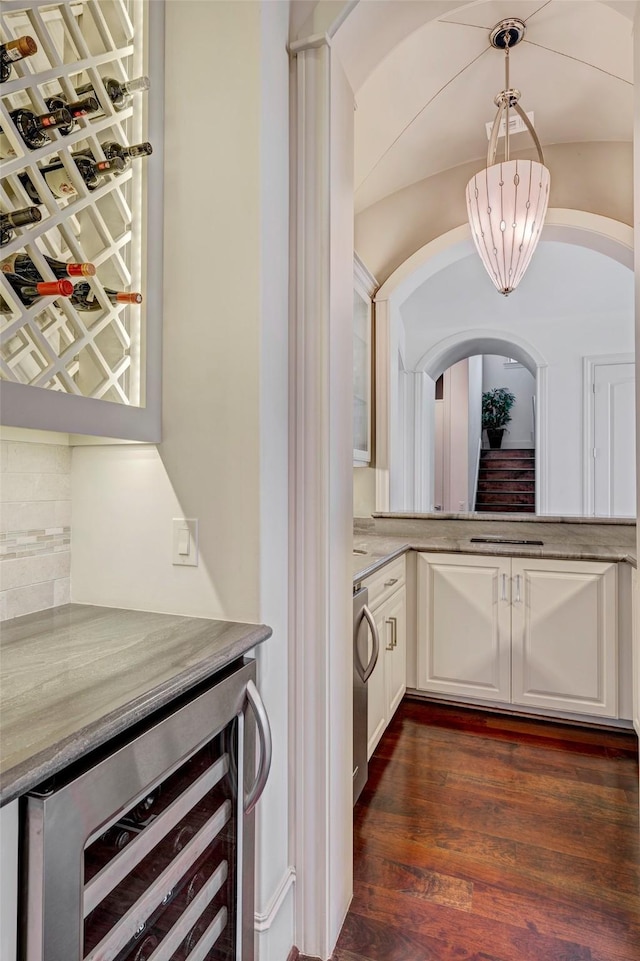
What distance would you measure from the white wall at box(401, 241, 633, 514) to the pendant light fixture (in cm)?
175

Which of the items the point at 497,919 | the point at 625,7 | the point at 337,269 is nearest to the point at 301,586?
the point at 337,269

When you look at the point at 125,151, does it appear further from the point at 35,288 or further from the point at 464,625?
the point at 464,625

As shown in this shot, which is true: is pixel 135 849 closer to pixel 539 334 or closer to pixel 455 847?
pixel 455 847

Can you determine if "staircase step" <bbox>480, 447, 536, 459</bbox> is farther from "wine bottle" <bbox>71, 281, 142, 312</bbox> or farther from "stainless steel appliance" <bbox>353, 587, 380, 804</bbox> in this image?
"wine bottle" <bbox>71, 281, 142, 312</bbox>

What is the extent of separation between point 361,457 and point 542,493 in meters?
2.23

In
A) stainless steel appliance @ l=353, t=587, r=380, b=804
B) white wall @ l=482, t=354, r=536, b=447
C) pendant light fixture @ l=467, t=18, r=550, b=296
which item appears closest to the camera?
stainless steel appliance @ l=353, t=587, r=380, b=804

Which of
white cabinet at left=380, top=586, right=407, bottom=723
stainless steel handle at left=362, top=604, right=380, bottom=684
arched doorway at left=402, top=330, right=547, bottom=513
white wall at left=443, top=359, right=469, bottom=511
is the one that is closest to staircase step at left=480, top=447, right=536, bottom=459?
white wall at left=443, top=359, right=469, bottom=511

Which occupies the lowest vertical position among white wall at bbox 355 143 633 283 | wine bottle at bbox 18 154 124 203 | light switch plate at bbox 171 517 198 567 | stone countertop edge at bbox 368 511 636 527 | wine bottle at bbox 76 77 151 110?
stone countertop edge at bbox 368 511 636 527

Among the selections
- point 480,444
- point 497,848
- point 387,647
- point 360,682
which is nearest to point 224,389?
point 360,682

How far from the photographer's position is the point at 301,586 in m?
1.34

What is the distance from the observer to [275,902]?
4.08 ft

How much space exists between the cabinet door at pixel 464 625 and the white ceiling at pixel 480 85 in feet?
7.15

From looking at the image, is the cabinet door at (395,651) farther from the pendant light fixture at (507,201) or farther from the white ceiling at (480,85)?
the white ceiling at (480,85)

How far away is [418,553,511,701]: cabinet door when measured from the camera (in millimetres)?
2734
